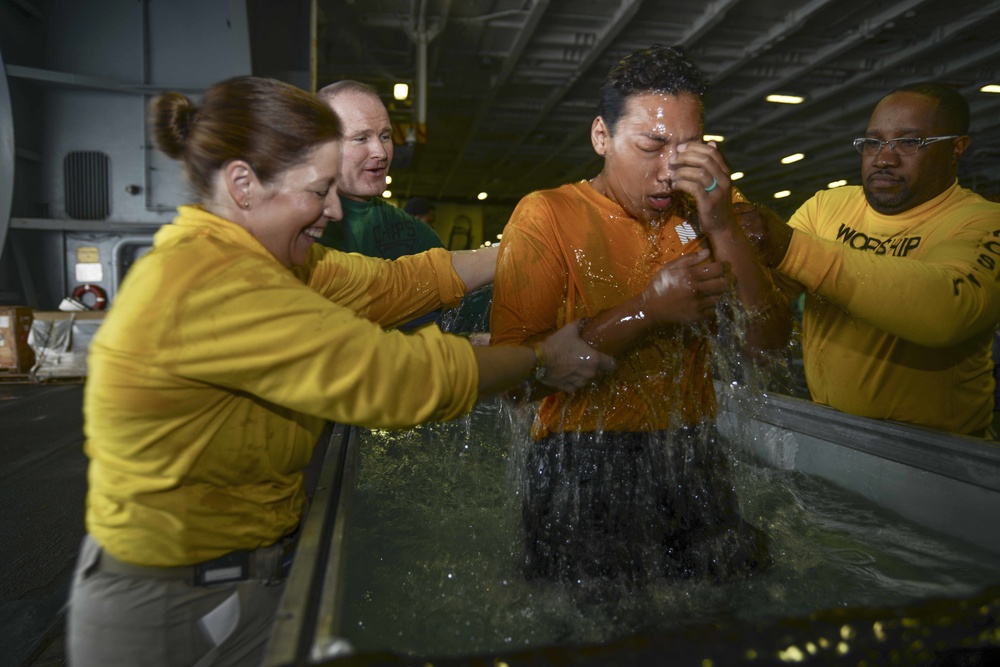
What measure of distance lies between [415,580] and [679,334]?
1.06 meters

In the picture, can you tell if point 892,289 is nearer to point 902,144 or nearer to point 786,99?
point 902,144

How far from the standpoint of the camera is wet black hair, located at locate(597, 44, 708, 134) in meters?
1.75

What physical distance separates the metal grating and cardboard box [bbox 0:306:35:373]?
1.81 metres

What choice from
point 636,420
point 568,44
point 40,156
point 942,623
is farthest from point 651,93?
point 40,156

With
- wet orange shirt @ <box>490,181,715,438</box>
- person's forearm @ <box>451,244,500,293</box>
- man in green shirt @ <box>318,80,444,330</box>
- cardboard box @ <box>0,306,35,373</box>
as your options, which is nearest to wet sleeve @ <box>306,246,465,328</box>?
person's forearm @ <box>451,244,500,293</box>

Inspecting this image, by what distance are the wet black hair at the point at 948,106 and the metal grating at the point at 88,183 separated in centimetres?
1098

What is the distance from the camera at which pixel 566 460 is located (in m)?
1.82

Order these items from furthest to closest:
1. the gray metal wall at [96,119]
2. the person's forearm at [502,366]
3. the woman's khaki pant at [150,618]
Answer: the gray metal wall at [96,119]
the person's forearm at [502,366]
the woman's khaki pant at [150,618]

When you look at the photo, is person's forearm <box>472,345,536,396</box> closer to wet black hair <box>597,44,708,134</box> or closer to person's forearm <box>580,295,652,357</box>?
person's forearm <box>580,295,652,357</box>

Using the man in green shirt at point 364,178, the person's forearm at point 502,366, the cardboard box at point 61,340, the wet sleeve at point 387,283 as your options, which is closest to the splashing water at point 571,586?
the person's forearm at point 502,366

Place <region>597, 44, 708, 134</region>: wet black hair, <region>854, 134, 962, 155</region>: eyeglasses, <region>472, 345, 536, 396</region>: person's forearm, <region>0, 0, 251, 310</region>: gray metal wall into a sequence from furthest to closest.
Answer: <region>0, 0, 251, 310</region>: gray metal wall → <region>854, 134, 962, 155</region>: eyeglasses → <region>597, 44, 708, 134</region>: wet black hair → <region>472, 345, 536, 396</region>: person's forearm

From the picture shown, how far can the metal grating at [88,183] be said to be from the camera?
10.2 meters

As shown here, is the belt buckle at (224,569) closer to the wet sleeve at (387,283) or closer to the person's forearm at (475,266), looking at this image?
the wet sleeve at (387,283)

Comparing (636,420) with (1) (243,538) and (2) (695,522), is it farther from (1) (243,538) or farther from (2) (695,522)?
(1) (243,538)
